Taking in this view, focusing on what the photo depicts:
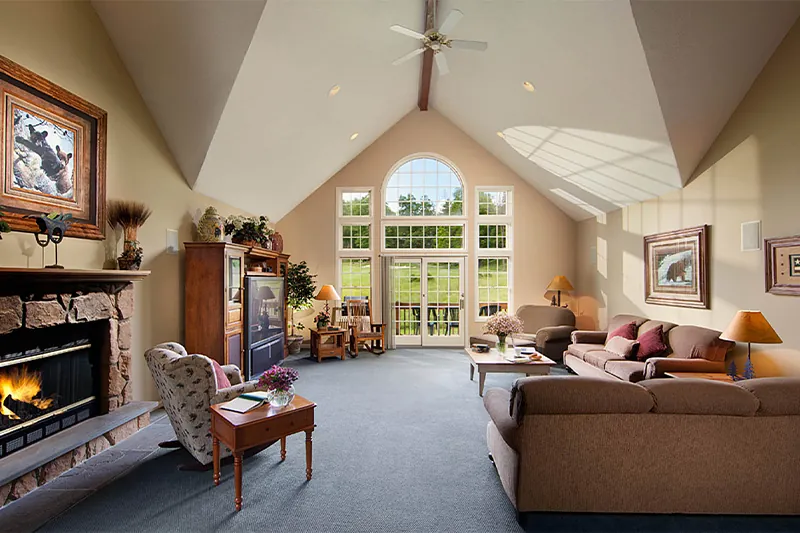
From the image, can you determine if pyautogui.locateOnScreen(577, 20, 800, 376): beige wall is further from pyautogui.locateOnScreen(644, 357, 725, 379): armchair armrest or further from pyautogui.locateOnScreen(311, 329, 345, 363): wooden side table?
pyautogui.locateOnScreen(311, 329, 345, 363): wooden side table

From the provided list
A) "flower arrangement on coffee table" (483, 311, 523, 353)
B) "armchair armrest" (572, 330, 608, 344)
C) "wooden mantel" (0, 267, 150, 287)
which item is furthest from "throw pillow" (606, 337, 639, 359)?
"wooden mantel" (0, 267, 150, 287)

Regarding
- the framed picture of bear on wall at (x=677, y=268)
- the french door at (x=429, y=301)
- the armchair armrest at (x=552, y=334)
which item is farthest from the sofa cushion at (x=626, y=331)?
the french door at (x=429, y=301)

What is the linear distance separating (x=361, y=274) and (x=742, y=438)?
644cm

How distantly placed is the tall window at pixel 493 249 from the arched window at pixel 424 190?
1.65 ft

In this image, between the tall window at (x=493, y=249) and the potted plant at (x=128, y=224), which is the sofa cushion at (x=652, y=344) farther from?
the potted plant at (x=128, y=224)

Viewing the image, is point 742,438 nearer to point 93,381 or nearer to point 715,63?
point 715,63

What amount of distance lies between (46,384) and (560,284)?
701cm

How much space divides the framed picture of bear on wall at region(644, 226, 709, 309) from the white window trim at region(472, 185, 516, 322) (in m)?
2.56

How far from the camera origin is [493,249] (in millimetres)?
7945

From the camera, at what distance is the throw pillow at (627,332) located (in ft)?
17.0

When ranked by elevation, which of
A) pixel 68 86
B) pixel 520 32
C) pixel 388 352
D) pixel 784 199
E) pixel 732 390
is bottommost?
pixel 388 352

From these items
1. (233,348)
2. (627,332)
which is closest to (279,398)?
(233,348)

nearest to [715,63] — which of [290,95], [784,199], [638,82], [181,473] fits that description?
[638,82]

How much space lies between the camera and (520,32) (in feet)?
14.1
